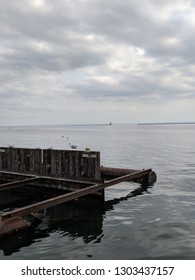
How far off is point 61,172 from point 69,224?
485 centimetres

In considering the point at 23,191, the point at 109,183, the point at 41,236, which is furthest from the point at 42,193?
the point at 41,236

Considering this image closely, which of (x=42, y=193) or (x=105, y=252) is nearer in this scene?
(x=105, y=252)

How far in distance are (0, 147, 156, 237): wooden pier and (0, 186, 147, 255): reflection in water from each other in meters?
0.79

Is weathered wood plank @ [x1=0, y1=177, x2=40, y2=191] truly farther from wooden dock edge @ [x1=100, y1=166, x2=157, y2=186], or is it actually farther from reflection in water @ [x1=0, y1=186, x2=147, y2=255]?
wooden dock edge @ [x1=100, y1=166, x2=157, y2=186]

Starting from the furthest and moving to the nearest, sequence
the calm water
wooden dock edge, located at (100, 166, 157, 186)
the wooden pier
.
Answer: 1. wooden dock edge, located at (100, 166, 157, 186)
2. the wooden pier
3. the calm water

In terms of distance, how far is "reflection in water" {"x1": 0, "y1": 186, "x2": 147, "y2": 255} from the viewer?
33.1ft

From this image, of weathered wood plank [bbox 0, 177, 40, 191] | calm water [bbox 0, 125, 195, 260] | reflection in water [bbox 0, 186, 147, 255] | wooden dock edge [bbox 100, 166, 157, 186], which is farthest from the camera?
wooden dock edge [bbox 100, 166, 157, 186]

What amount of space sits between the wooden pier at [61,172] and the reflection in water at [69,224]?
79cm

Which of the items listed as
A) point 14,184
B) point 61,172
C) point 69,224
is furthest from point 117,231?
point 14,184

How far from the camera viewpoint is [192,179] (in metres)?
21.7

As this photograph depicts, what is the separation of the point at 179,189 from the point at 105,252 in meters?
10.5

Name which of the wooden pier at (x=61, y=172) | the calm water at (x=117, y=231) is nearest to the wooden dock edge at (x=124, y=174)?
the wooden pier at (x=61, y=172)

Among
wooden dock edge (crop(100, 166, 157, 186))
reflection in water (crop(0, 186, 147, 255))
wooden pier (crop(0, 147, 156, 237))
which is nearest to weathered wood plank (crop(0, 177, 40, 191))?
wooden pier (crop(0, 147, 156, 237))
